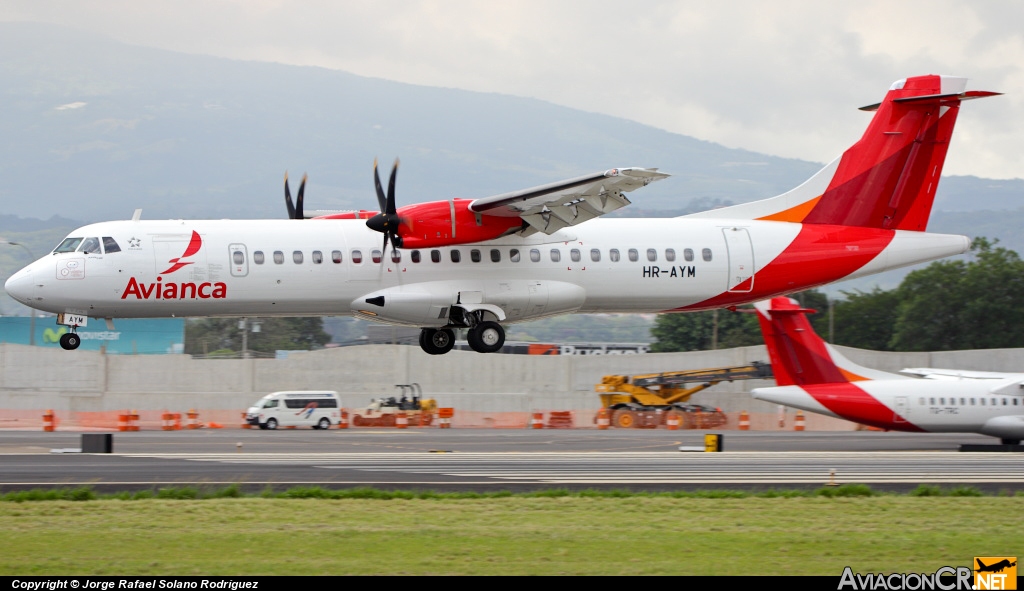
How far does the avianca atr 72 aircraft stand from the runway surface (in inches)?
135

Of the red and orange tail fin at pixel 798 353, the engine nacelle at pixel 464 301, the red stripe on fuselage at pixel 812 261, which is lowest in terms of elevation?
the red and orange tail fin at pixel 798 353

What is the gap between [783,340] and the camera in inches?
1399

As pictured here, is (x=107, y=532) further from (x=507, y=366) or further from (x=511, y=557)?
(x=507, y=366)

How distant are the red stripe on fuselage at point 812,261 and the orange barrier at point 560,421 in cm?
1864

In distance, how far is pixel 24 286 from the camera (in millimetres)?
25281

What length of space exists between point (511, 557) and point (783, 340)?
24.2 meters

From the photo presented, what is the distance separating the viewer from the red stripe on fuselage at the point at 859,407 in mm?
32781

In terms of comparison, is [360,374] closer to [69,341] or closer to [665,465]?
Answer: [69,341]

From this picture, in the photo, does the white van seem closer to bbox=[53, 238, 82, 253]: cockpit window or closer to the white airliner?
the white airliner

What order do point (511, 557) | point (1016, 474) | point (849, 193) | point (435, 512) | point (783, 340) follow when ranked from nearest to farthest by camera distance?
1. point (511, 557)
2. point (435, 512)
3. point (1016, 474)
4. point (849, 193)
5. point (783, 340)

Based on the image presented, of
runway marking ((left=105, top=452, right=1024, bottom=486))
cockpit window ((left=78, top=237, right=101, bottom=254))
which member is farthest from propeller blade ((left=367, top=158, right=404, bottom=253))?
cockpit window ((left=78, top=237, right=101, bottom=254))

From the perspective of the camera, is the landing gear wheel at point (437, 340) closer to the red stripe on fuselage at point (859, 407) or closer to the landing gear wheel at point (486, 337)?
the landing gear wheel at point (486, 337)

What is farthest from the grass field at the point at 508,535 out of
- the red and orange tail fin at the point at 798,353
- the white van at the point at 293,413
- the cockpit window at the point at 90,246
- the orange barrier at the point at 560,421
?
the orange barrier at the point at 560,421

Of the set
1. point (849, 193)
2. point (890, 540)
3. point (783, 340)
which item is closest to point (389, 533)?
point (890, 540)
